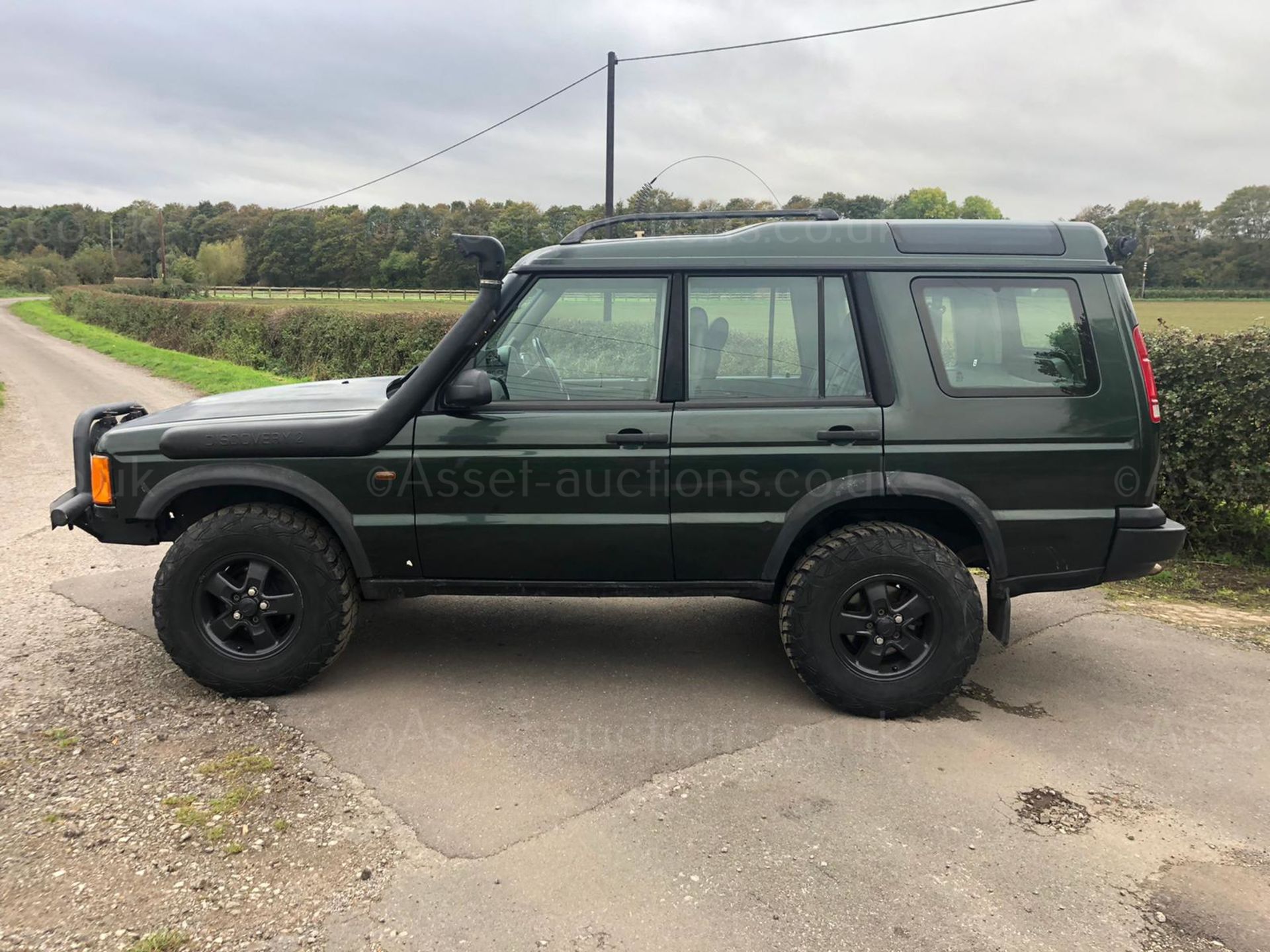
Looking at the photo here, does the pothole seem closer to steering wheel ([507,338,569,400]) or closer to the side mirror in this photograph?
steering wheel ([507,338,569,400])

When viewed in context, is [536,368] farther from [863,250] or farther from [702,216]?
[863,250]

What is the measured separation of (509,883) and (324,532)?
73.8 inches

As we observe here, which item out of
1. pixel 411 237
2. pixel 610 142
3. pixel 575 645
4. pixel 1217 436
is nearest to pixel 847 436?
pixel 575 645

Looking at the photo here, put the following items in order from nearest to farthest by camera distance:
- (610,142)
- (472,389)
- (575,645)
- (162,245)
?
(472,389), (575,645), (610,142), (162,245)

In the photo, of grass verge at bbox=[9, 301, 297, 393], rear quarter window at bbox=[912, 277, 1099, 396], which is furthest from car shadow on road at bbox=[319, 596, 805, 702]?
grass verge at bbox=[9, 301, 297, 393]

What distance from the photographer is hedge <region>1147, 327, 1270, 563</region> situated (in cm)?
555

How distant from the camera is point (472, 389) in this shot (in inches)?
142

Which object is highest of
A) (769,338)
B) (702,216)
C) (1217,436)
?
(702,216)

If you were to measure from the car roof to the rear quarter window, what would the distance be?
0.29 ft

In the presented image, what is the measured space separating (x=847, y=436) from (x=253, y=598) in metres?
2.68

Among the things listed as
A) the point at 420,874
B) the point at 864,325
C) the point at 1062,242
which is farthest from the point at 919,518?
the point at 420,874

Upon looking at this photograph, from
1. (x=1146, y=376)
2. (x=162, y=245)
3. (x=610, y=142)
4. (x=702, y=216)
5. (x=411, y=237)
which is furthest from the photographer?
(x=162, y=245)

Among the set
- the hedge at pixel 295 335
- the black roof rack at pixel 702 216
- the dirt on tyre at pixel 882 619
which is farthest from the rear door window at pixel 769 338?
the hedge at pixel 295 335

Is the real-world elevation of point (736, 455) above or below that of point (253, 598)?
above
